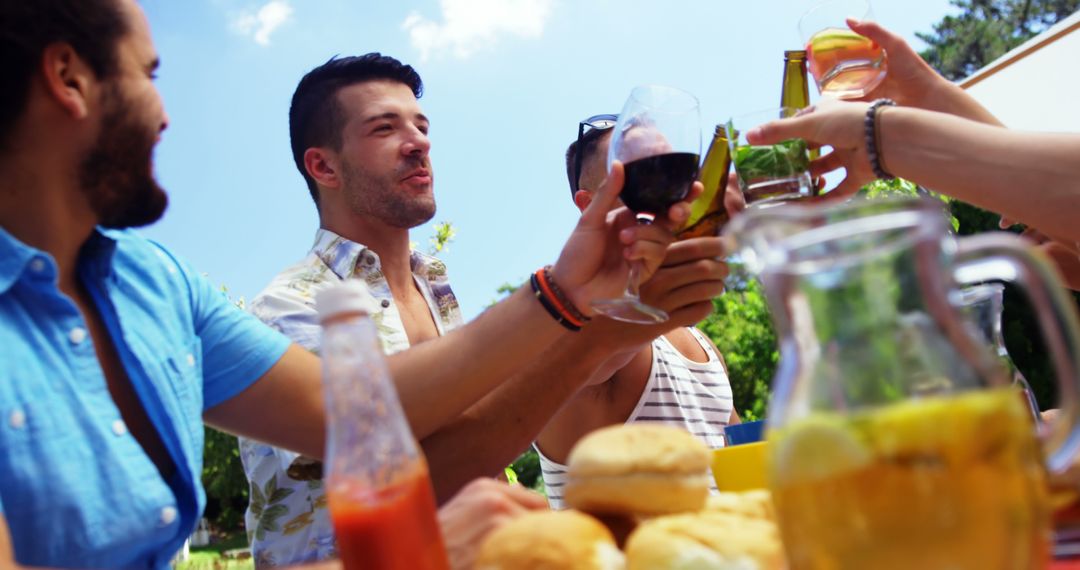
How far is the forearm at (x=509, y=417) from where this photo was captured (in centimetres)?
234

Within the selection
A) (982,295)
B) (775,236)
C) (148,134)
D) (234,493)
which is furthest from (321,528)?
(234,493)

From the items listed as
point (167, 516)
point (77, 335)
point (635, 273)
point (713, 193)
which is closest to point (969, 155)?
point (713, 193)

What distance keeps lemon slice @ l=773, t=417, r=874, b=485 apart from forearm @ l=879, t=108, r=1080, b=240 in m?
1.23

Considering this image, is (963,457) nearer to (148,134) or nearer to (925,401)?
(925,401)

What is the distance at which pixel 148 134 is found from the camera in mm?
1853

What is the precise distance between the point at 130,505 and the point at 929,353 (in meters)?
1.43

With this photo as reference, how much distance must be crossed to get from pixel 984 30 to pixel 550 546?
128ft

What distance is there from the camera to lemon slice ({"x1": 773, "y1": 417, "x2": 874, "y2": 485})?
0.68 m

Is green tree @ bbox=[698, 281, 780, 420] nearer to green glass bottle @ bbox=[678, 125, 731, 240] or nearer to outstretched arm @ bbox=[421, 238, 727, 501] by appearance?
outstretched arm @ bbox=[421, 238, 727, 501]

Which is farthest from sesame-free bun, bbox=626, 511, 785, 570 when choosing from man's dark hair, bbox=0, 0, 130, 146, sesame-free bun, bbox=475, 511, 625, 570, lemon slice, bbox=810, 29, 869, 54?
lemon slice, bbox=810, 29, 869, 54

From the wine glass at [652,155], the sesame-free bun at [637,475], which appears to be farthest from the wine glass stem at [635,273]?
the sesame-free bun at [637,475]

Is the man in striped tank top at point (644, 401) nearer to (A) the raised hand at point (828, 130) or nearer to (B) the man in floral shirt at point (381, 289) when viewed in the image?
(B) the man in floral shirt at point (381, 289)

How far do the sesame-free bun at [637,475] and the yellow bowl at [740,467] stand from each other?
0.39m

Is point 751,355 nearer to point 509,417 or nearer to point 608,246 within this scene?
point 509,417
